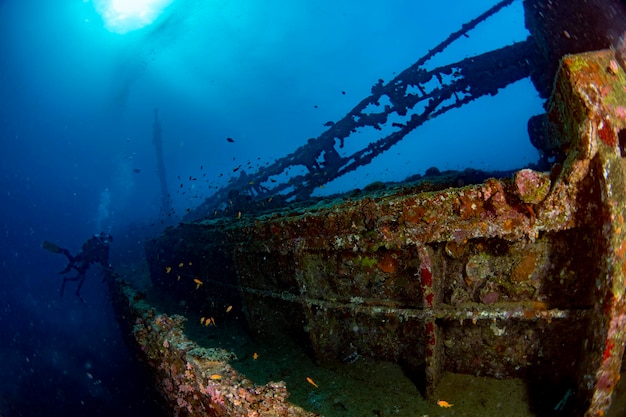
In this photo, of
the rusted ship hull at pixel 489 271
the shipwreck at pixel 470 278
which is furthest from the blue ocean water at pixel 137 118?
the rusted ship hull at pixel 489 271

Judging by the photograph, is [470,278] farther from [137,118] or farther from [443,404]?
Result: [137,118]

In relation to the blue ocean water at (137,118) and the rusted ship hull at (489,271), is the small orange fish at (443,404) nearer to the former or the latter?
the rusted ship hull at (489,271)

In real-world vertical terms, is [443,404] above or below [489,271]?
below

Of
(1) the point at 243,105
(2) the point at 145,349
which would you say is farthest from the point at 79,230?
(2) the point at 145,349

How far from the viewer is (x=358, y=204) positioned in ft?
10.4

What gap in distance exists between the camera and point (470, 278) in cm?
303

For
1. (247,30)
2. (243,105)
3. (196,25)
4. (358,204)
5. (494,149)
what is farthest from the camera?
(494,149)

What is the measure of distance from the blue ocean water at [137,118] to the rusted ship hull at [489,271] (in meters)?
7.21

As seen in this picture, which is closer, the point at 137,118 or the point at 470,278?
the point at 470,278

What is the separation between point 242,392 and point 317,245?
152 cm

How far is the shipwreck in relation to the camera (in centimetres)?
242

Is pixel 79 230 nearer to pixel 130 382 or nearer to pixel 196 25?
pixel 196 25

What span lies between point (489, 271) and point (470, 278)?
16 centimetres

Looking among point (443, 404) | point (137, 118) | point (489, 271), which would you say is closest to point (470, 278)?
point (489, 271)
